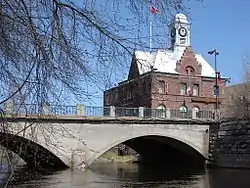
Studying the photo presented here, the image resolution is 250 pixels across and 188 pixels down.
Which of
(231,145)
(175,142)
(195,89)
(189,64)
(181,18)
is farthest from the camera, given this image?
(189,64)

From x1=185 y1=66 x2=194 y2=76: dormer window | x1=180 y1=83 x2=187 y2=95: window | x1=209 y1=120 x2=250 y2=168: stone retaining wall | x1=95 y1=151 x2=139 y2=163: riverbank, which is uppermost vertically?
x1=185 y1=66 x2=194 y2=76: dormer window

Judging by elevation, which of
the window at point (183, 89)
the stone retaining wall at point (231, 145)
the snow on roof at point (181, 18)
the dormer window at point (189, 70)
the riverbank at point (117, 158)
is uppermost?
the dormer window at point (189, 70)

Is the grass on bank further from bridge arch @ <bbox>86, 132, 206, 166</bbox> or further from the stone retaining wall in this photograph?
the stone retaining wall

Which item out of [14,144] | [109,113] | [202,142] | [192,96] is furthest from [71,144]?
[14,144]

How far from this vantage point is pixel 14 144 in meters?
4.97

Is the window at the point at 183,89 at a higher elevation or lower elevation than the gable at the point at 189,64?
lower

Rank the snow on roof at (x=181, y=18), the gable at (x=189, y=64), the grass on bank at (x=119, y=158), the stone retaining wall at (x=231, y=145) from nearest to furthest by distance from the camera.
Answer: the snow on roof at (x=181, y=18)
the stone retaining wall at (x=231, y=145)
the gable at (x=189, y=64)
the grass on bank at (x=119, y=158)

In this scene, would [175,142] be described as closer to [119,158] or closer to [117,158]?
[117,158]

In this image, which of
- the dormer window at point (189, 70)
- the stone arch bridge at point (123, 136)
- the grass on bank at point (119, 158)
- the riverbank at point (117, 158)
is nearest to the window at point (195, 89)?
the dormer window at point (189, 70)

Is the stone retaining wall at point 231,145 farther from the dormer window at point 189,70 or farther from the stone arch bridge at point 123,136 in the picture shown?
the dormer window at point 189,70

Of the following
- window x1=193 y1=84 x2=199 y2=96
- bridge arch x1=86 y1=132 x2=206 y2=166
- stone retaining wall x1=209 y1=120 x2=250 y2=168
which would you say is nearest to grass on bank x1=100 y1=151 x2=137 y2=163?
window x1=193 y1=84 x2=199 y2=96

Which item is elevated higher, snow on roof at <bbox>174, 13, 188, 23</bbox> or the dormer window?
the dormer window

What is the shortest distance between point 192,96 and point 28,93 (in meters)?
50.4

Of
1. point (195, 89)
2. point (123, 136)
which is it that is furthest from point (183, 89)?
point (123, 136)
